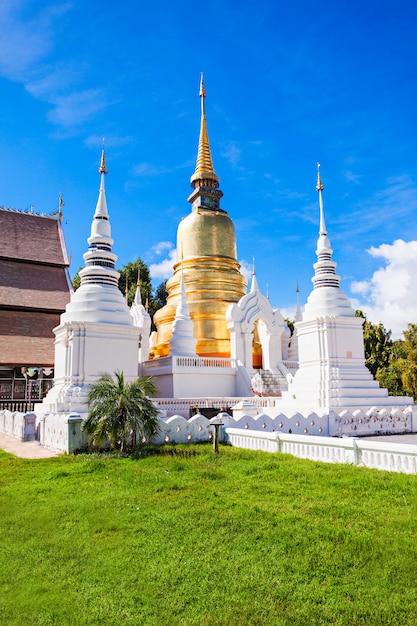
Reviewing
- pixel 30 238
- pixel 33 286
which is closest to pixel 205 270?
pixel 33 286

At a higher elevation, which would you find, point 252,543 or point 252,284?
point 252,284

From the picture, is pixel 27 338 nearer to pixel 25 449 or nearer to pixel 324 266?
pixel 25 449

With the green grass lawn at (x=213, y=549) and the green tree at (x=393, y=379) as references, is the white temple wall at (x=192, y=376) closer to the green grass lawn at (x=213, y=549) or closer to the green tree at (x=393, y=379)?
the green grass lawn at (x=213, y=549)

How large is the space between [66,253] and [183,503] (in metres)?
25.0

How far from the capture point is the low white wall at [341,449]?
24.5ft

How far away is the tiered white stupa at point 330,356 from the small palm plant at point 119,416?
21.4 feet

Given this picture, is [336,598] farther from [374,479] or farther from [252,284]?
[252,284]

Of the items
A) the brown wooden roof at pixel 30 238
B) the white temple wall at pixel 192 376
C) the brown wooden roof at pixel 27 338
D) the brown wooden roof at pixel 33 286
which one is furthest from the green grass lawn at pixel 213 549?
the brown wooden roof at pixel 30 238

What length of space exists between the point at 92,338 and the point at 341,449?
9194 mm

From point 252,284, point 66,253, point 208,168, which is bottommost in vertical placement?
point 252,284

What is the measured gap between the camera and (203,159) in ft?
98.2

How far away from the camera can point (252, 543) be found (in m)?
4.67

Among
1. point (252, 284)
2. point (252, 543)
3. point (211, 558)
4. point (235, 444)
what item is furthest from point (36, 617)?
point (252, 284)

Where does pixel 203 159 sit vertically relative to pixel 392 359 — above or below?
above
